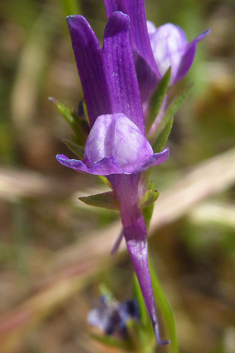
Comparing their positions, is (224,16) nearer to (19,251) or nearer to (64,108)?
(19,251)

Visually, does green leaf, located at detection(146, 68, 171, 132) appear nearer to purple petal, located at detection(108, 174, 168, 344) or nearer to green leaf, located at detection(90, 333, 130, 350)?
purple petal, located at detection(108, 174, 168, 344)

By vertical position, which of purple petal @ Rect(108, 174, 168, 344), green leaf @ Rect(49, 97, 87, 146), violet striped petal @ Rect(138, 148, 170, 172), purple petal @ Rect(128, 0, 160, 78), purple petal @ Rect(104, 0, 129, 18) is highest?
purple petal @ Rect(104, 0, 129, 18)

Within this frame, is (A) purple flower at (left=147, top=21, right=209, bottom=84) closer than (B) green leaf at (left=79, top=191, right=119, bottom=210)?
No

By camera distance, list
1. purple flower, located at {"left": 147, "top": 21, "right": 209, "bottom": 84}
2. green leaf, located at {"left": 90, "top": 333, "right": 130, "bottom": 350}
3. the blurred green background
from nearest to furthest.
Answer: purple flower, located at {"left": 147, "top": 21, "right": 209, "bottom": 84} → green leaf, located at {"left": 90, "top": 333, "right": 130, "bottom": 350} → the blurred green background

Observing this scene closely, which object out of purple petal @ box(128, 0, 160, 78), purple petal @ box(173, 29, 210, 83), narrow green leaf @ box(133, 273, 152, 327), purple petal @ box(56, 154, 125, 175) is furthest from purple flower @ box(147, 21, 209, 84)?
narrow green leaf @ box(133, 273, 152, 327)

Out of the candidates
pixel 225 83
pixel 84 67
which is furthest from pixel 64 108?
pixel 225 83

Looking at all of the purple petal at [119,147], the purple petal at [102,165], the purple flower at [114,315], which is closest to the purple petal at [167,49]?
the purple petal at [119,147]

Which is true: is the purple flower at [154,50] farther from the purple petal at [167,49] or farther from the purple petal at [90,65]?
the purple petal at [90,65]

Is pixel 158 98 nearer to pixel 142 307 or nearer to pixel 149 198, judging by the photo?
pixel 149 198
